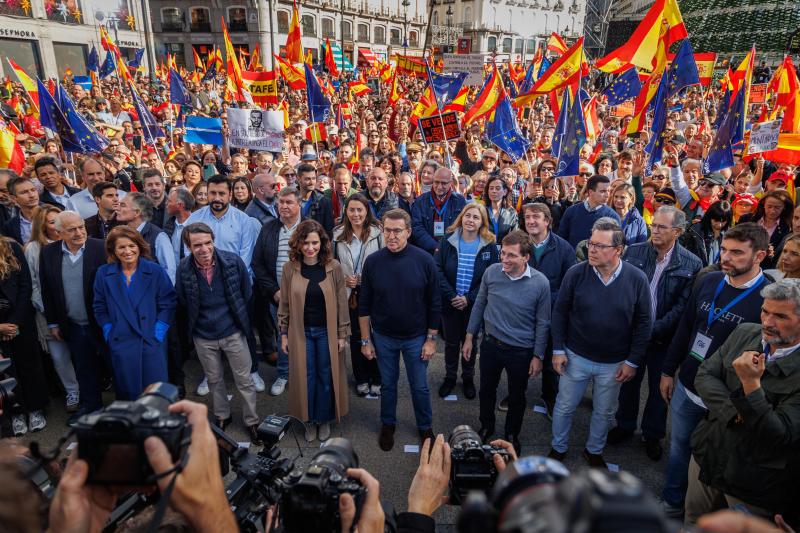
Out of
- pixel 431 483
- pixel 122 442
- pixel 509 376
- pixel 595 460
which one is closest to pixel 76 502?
pixel 122 442

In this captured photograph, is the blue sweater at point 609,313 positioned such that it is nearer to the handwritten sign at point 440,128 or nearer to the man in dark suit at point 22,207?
the handwritten sign at point 440,128

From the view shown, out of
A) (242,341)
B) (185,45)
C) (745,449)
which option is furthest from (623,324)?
(185,45)

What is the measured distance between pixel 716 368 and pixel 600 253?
101 cm

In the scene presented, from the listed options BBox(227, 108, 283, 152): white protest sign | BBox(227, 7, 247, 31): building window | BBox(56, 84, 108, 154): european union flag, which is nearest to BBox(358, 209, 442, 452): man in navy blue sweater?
BBox(227, 108, 283, 152): white protest sign

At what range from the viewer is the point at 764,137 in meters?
6.41

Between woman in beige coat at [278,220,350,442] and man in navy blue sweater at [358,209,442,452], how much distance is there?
256mm

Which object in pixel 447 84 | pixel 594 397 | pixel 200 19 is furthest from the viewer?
pixel 200 19

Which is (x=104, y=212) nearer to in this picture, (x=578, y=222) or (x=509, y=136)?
(x=578, y=222)

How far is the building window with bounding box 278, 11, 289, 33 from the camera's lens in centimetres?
4669

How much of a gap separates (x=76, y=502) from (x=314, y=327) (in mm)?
2811

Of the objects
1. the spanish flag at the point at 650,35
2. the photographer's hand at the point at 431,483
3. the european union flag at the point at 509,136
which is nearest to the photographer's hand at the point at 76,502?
the photographer's hand at the point at 431,483

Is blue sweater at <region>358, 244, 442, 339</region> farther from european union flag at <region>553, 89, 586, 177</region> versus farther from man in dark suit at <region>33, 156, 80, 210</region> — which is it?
man in dark suit at <region>33, 156, 80, 210</region>

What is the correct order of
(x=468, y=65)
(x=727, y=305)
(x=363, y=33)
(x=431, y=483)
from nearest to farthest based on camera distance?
(x=431, y=483)
(x=727, y=305)
(x=468, y=65)
(x=363, y=33)

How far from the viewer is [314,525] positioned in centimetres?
A: 154
